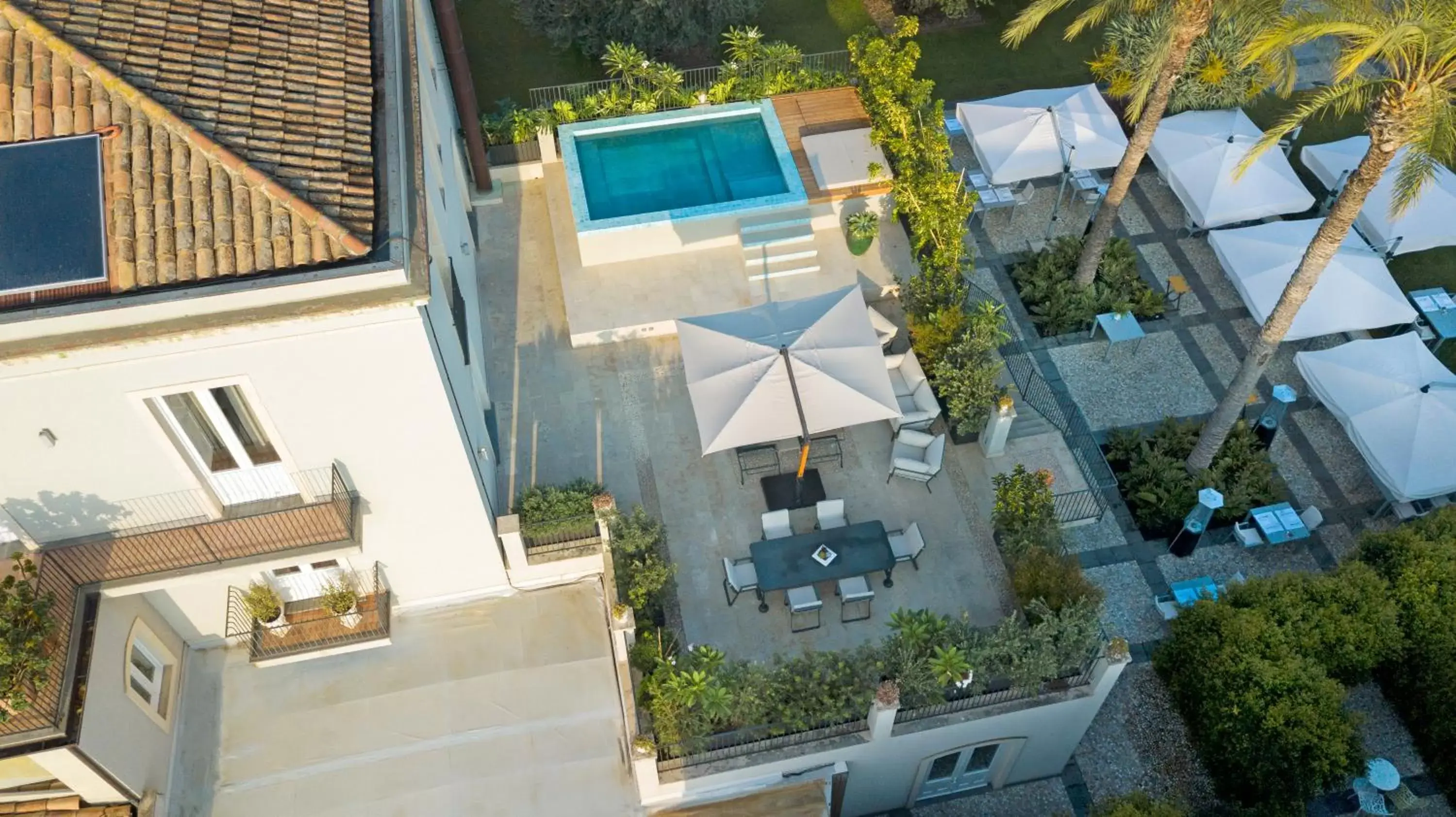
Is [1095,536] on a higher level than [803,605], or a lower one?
higher

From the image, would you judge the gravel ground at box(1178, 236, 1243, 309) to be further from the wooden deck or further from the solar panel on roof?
the solar panel on roof

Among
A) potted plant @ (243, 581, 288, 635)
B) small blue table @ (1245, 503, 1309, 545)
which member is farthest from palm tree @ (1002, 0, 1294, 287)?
potted plant @ (243, 581, 288, 635)

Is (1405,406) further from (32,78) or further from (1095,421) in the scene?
(32,78)

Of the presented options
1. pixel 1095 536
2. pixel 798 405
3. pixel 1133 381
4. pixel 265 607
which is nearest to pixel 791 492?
pixel 798 405

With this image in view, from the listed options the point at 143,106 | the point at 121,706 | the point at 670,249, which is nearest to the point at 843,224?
the point at 670,249

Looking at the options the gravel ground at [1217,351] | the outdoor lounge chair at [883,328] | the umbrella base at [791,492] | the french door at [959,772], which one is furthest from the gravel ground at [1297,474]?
the umbrella base at [791,492]

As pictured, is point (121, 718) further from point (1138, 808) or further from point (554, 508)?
point (1138, 808)
